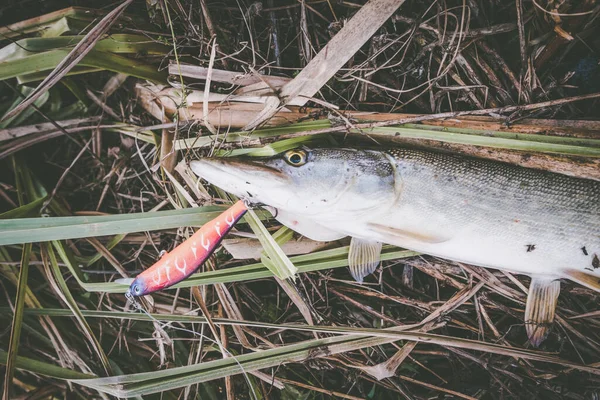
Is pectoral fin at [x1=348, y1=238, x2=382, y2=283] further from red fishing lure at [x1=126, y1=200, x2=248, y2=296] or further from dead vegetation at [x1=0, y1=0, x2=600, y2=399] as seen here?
red fishing lure at [x1=126, y1=200, x2=248, y2=296]

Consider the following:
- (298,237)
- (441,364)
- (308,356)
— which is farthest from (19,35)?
(441,364)

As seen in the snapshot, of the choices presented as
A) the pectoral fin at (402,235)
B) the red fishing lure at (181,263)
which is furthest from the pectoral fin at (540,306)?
the red fishing lure at (181,263)

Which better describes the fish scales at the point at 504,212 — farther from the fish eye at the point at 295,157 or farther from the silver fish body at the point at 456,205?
the fish eye at the point at 295,157

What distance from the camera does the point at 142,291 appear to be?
4.78 feet

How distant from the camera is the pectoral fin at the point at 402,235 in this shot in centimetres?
156

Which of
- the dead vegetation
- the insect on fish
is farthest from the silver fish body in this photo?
the dead vegetation

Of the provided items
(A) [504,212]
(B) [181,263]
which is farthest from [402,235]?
(B) [181,263]

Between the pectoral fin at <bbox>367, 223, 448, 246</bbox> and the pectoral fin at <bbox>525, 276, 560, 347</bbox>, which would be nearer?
the pectoral fin at <bbox>367, 223, 448, 246</bbox>

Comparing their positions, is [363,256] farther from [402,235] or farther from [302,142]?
[302,142]

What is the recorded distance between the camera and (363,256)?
1692 millimetres

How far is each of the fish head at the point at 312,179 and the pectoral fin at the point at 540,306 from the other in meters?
0.79

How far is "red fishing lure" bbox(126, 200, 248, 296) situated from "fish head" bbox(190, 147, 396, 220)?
0.19 metres

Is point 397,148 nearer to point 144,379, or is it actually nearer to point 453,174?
point 453,174

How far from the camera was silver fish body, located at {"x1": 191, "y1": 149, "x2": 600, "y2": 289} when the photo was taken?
1.53 meters
